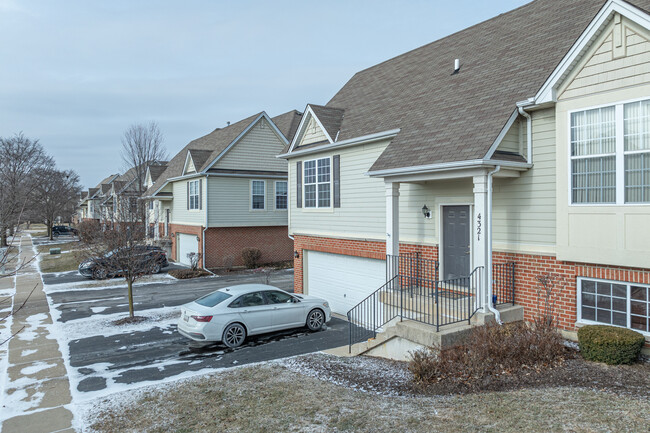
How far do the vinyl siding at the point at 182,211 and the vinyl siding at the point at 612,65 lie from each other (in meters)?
21.4

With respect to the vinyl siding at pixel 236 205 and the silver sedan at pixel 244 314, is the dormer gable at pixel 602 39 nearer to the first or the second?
the silver sedan at pixel 244 314

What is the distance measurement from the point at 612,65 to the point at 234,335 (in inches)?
420

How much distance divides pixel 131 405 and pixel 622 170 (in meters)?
9.82

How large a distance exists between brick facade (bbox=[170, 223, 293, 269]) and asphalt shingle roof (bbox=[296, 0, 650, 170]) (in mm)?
12870

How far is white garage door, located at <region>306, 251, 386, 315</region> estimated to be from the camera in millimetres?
14234

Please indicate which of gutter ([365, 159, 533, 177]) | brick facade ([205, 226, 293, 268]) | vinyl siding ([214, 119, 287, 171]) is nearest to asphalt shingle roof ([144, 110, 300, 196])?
vinyl siding ([214, 119, 287, 171])

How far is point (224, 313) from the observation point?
11617mm

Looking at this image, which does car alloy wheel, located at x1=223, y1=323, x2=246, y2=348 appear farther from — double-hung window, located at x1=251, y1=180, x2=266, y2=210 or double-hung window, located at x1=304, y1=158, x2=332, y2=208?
double-hung window, located at x1=251, y1=180, x2=266, y2=210

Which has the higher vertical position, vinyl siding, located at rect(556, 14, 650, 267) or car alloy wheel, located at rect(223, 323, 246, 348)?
vinyl siding, located at rect(556, 14, 650, 267)

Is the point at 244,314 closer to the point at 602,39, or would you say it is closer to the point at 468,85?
the point at 468,85

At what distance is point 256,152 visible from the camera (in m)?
27.1

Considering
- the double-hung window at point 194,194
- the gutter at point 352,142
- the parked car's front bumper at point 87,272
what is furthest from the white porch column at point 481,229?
the parked car's front bumper at point 87,272

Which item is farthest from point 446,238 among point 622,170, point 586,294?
point 622,170

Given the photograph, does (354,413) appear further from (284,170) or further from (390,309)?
(284,170)
